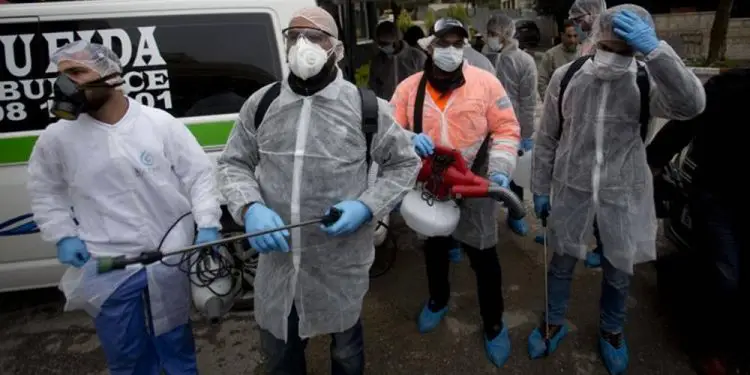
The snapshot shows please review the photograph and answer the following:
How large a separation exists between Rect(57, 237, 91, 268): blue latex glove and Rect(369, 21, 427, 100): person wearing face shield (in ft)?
11.3

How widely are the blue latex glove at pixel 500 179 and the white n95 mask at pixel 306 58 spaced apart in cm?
105

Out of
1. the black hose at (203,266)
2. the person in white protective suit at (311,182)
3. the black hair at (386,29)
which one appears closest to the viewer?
the person in white protective suit at (311,182)

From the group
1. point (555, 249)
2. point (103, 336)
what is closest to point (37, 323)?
point (103, 336)

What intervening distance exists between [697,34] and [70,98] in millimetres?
18989

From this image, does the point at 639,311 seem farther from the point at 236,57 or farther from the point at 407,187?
the point at 236,57

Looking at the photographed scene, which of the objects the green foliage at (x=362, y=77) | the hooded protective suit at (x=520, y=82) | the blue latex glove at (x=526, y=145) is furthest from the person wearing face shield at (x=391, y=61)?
the blue latex glove at (x=526, y=145)

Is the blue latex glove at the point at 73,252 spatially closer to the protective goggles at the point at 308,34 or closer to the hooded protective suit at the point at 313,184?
the hooded protective suit at the point at 313,184

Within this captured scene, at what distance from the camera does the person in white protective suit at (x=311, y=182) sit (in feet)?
6.21

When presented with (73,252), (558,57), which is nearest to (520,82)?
(558,57)

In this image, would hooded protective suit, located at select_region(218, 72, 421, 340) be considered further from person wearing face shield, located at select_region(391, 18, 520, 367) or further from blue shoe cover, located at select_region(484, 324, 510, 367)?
blue shoe cover, located at select_region(484, 324, 510, 367)

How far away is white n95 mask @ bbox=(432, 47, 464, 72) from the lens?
2.58 m

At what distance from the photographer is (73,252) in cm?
208

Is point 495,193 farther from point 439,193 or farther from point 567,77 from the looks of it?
point 567,77

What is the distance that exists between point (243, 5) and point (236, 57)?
30 centimetres
